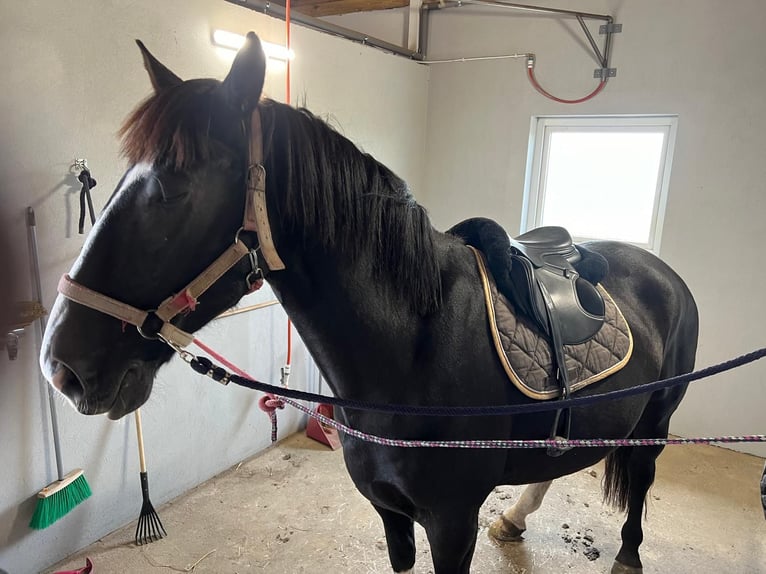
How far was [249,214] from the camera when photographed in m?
0.76

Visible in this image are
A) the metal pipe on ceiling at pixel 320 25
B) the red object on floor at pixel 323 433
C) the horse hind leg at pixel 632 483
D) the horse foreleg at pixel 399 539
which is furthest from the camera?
the red object on floor at pixel 323 433

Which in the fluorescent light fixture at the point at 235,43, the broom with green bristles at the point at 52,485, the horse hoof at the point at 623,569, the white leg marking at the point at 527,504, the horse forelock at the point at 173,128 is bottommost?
the horse hoof at the point at 623,569

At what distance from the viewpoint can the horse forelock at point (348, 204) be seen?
0.79 metres

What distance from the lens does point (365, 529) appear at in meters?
1.98

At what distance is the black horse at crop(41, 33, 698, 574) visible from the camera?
0.73 meters

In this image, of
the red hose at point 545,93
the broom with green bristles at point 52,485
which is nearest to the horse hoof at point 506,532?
the broom with green bristles at point 52,485

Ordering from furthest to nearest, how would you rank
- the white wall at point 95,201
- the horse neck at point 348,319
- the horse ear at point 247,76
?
1. the white wall at point 95,201
2. the horse neck at point 348,319
3. the horse ear at point 247,76

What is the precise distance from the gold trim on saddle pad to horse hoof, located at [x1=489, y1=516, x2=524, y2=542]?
996 millimetres

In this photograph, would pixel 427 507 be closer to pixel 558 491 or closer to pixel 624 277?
pixel 624 277

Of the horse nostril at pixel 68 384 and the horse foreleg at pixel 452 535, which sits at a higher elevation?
the horse nostril at pixel 68 384

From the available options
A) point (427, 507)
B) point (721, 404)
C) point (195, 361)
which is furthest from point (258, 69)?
point (721, 404)

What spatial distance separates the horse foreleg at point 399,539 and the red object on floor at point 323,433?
1.24 meters

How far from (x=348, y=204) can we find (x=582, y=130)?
2546 mm

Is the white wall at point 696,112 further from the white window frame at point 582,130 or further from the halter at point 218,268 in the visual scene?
the halter at point 218,268
